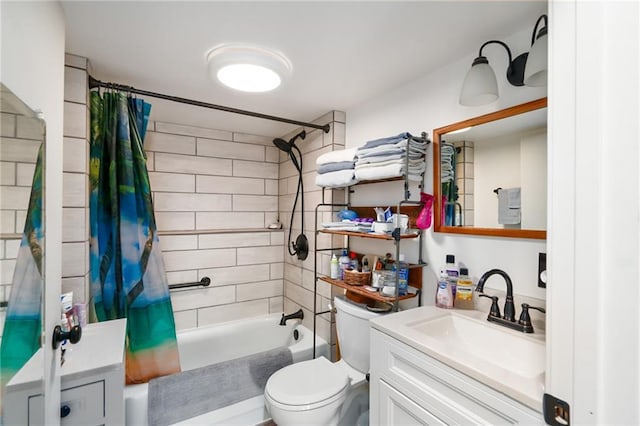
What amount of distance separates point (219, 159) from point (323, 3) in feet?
6.41

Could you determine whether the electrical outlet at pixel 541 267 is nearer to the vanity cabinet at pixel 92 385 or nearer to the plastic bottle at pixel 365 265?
the plastic bottle at pixel 365 265

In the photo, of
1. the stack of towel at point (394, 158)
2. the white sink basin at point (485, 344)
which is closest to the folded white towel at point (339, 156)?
the stack of towel at point (394, 158)

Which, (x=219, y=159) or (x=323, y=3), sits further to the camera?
(x=219, y=159)

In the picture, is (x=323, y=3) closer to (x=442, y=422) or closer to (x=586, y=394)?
(x=586, y=394)

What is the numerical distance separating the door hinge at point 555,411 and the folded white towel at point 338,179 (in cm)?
137

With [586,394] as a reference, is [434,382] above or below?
below

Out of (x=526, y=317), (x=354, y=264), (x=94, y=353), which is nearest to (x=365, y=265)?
(x=354, y=264)

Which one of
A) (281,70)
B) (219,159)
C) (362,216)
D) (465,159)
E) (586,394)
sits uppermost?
(281,70)

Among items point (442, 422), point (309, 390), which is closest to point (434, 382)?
point (442, 422)

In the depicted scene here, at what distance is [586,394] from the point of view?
2.01 feet

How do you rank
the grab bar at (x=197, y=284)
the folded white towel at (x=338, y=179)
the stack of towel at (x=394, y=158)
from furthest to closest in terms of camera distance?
the grab bar at (x=197, y=284), the folded white towel at (x=338, y=179), the stack of towel at (x=394, y=158)

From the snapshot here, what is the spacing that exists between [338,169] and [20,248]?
1.55 m

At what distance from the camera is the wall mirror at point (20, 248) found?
2.13ft

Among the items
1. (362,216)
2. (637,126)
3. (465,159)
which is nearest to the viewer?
(637,126)
